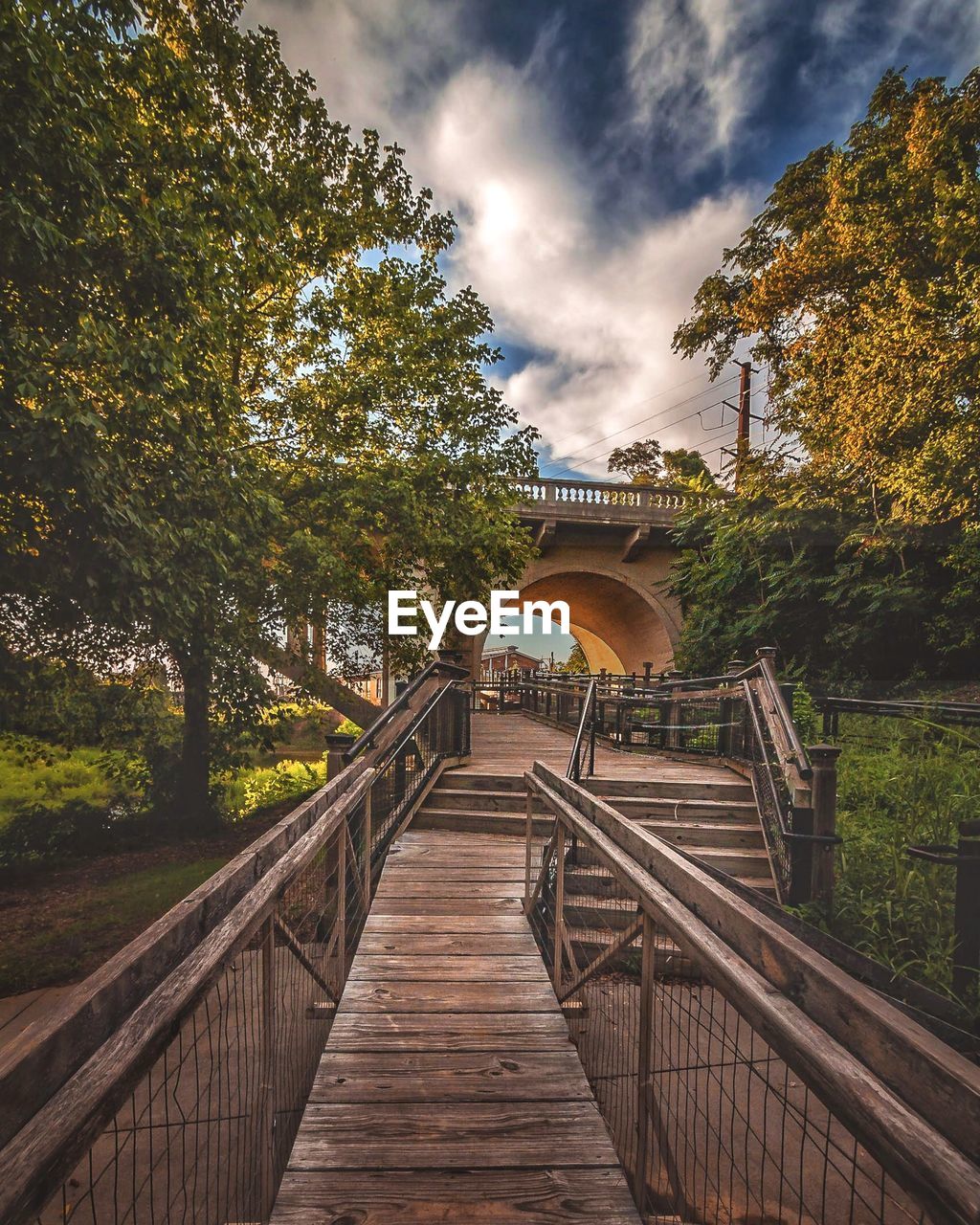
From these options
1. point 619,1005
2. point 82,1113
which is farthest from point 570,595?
point 82,1113

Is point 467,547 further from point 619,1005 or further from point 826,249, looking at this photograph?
point 826,249

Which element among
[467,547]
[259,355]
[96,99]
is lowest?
[467,547]

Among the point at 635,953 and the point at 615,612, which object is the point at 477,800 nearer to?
the point at 635,953

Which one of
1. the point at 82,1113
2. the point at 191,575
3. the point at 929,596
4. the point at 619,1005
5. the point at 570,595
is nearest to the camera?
the point at 82,1113

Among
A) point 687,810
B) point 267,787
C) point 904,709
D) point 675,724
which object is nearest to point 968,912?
point 687,810

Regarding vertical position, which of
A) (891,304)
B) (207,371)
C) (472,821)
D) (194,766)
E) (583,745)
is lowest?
(194,766)

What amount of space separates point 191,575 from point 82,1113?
6.00 metres

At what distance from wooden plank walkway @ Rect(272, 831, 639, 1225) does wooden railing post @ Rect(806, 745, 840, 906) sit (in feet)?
7.72

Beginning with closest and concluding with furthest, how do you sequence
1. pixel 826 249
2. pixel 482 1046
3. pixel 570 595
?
pixel 482 1046
pixel 826 249
pixel 570 595

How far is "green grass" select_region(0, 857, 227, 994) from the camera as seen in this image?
503 cm

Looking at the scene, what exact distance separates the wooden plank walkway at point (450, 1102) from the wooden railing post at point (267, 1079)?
10cm

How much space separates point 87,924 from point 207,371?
596 cm

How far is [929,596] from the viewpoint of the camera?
9.88 meters

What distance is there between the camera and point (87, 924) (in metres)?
5.95
